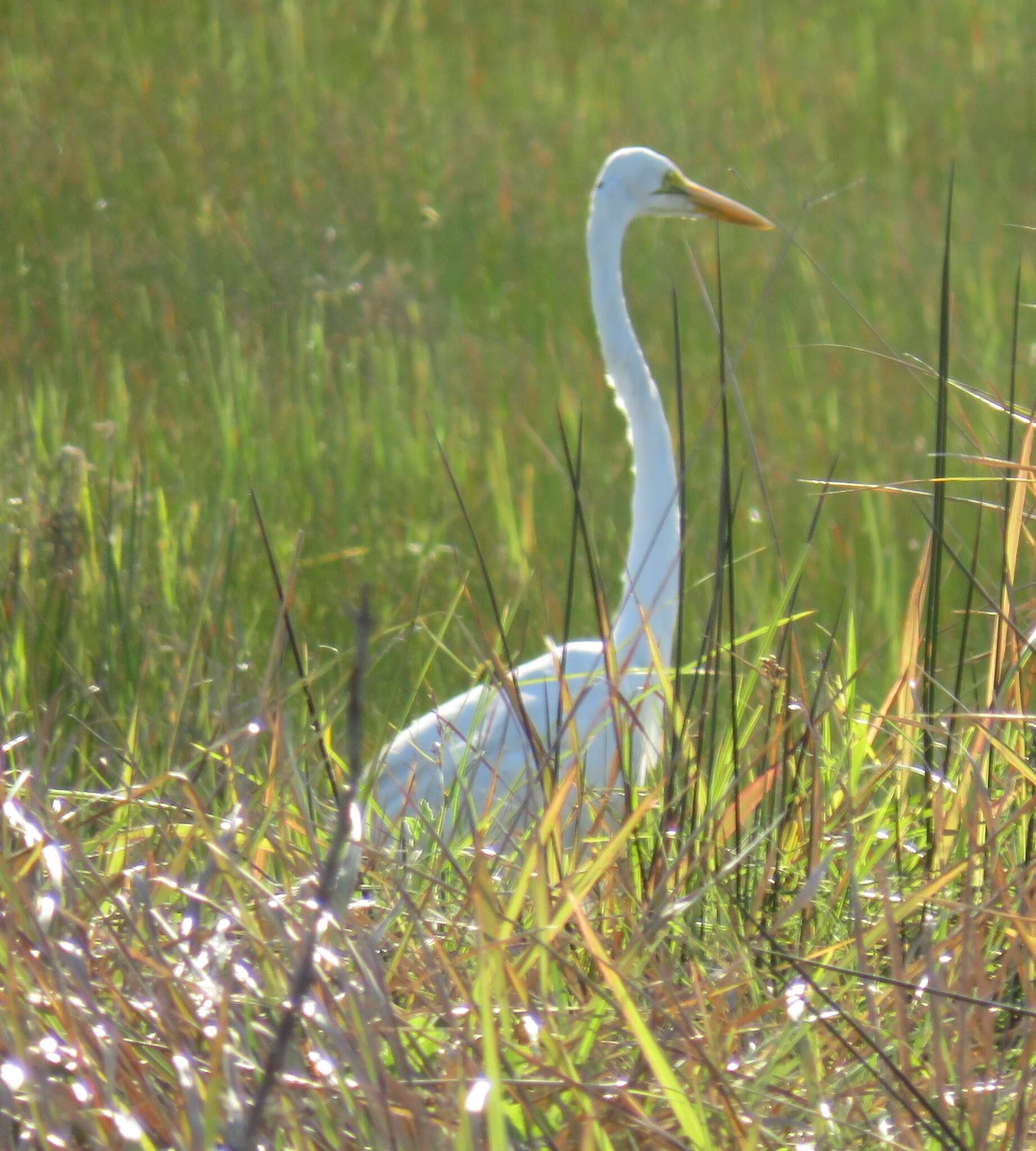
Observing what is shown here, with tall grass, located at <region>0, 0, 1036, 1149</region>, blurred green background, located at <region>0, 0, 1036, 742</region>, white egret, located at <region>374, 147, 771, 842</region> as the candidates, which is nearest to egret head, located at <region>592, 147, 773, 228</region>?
white egret, located at <region>374, 147, 771, 842</region>

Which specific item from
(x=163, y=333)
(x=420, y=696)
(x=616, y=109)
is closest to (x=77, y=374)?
Answer: (x=163, y=333)

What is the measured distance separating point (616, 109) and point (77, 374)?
3.90m

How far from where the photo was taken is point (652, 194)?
322cm

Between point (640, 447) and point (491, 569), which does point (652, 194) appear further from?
point (491, 569)

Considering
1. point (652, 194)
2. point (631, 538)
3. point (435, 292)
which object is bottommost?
point (631, 538)

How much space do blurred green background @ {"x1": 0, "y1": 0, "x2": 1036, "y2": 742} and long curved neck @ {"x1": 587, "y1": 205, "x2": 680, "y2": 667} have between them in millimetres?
174

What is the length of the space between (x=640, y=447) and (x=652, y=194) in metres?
0.62

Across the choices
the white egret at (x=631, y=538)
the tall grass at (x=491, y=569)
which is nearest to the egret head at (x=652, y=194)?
the white egret at (x=631, y=538)

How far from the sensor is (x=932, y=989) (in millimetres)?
969

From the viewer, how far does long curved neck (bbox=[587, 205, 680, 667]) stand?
9.37 ft

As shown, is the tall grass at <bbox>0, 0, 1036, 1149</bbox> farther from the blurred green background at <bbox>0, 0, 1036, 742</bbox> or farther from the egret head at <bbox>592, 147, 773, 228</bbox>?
the egret head at <bbox>592, 147, 773, 228</bbox>

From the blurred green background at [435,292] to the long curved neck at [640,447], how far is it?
0.57ft

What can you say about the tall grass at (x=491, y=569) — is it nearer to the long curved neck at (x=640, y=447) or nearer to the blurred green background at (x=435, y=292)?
the blurred green background at (x=435, y=292)

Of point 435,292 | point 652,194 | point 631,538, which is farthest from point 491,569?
point 435,292
